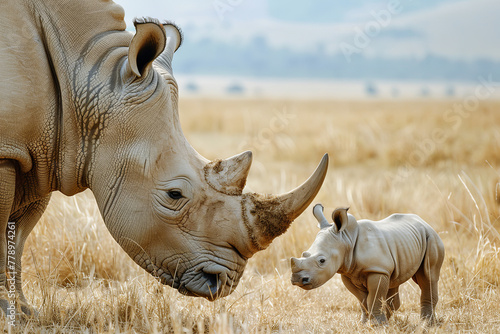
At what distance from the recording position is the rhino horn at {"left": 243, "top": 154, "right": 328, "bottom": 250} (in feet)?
11.5

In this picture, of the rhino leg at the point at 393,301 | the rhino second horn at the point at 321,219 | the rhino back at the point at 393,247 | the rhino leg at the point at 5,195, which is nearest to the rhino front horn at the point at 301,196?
the rhino second horn at the point at 321,219

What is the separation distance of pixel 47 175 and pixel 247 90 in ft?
480

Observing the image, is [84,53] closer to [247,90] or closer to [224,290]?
[224,290]

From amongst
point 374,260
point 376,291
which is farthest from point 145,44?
point 376,291

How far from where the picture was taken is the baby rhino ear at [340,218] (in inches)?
143

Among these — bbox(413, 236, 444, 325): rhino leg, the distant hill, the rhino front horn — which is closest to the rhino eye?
the rhino front horn

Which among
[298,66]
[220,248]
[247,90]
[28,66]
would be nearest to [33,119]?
[28,66]

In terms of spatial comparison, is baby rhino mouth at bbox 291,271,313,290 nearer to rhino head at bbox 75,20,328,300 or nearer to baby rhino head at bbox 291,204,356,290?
baby rhino head at bbox 291,204,356,290

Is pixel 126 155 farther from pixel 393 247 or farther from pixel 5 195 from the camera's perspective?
pixel 393 247

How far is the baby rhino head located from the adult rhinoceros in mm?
211

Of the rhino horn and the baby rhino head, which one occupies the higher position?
the rhino horn

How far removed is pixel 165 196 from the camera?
358 cm

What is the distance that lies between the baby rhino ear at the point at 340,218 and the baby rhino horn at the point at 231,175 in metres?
0.51

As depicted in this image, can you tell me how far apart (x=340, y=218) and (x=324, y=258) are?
9.3 inches
